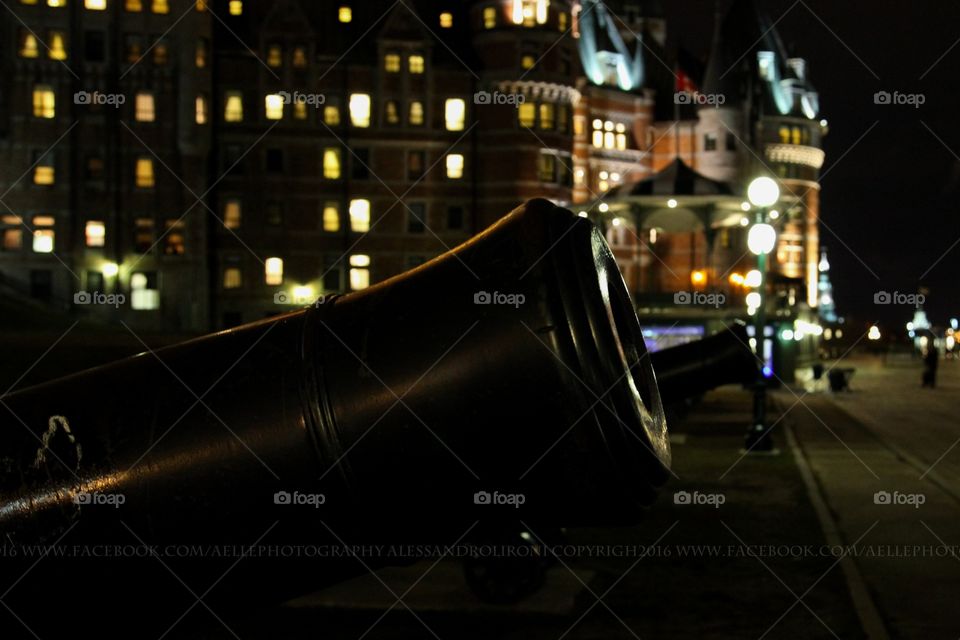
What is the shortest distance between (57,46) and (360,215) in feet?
54.4

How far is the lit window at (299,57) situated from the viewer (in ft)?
195

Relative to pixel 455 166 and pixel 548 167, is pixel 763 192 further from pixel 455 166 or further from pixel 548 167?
pixel 455 166

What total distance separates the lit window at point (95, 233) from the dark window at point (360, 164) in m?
13.1

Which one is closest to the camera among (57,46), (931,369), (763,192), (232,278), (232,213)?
(763,192)

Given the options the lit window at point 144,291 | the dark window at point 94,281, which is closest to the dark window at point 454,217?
the lit window at point 144,291

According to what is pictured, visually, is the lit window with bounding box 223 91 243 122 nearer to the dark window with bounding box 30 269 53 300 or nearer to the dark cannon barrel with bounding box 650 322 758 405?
the dark window with bounding box 30 269 53 300

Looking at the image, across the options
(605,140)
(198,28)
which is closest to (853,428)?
(198,28)

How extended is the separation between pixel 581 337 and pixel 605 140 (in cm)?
7097

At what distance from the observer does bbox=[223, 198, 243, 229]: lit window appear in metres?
60.0

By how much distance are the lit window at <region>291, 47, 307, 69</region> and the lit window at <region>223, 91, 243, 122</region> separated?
314cm

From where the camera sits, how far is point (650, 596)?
9.41 metres

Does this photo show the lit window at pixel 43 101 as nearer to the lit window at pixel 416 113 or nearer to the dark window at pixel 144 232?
the dark window at pixel 144 232

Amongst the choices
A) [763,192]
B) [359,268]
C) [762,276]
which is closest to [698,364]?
[763,192]

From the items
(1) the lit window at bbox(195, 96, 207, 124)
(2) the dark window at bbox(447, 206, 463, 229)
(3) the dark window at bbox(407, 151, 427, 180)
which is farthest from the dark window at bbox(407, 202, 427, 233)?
(1) the lit window at bbox(195, 96, 207, 124)
